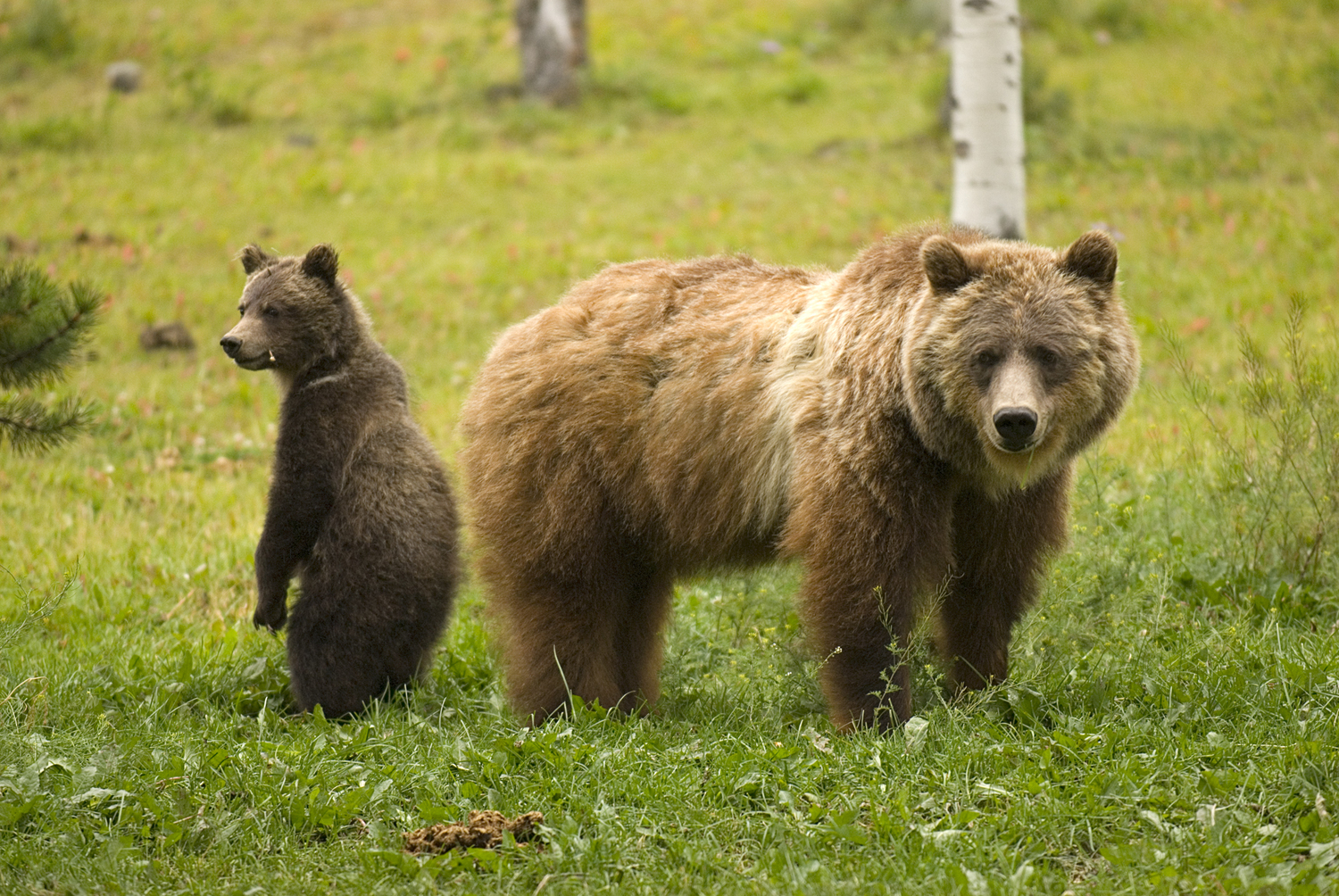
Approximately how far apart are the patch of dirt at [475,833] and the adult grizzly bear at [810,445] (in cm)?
125

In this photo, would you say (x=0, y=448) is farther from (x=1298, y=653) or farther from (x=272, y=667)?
(x=1298, y=653)

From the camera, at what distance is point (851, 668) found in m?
4.52

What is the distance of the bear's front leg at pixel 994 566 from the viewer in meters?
4.74

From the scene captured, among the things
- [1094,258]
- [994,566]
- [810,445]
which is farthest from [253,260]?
[1094,258]

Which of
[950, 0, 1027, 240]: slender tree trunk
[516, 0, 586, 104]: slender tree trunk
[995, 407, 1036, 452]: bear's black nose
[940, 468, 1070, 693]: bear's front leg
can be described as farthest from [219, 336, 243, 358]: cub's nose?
[516, 0, 586, 104]: slender tree trunk

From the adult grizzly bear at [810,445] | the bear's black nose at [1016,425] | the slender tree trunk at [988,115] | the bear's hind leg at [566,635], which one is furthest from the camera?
the slender tree trunk at [988,115]

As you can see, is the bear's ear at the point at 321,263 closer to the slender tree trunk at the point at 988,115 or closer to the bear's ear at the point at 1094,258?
the bear's ear at the point at 1094,258

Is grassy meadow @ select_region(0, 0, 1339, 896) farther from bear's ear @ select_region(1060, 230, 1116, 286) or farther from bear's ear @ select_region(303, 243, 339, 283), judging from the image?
bear's ear @ select_region(303, 243, 339, 283)

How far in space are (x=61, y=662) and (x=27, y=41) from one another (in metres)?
16.2

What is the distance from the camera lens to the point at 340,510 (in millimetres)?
5395

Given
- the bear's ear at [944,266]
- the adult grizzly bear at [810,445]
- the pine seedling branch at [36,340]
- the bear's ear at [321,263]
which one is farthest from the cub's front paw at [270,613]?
the bear's ear at [944,266]

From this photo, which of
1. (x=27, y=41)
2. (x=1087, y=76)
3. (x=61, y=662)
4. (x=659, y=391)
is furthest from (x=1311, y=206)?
(x=27, y=41)

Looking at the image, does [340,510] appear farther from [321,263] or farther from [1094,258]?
[1094,258]

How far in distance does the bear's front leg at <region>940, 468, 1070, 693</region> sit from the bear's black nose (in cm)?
51
